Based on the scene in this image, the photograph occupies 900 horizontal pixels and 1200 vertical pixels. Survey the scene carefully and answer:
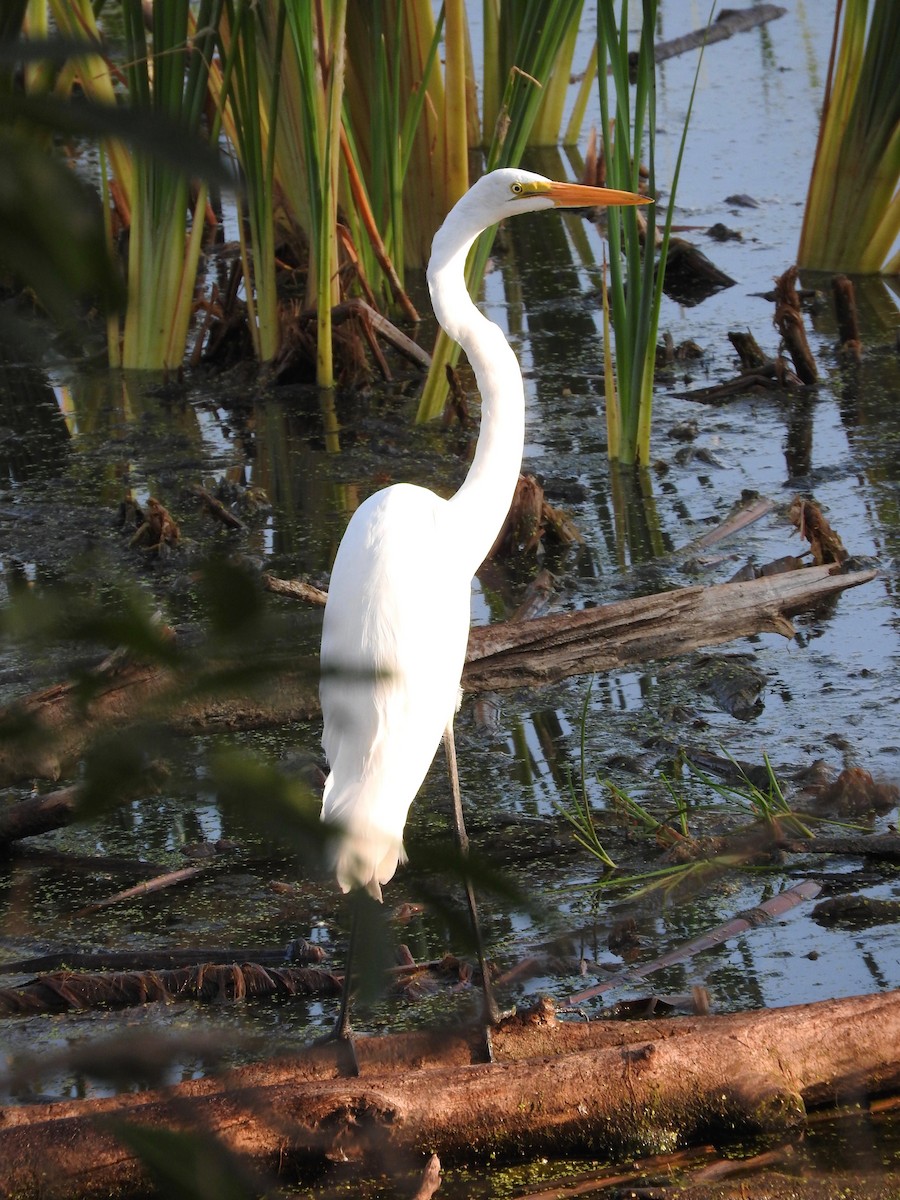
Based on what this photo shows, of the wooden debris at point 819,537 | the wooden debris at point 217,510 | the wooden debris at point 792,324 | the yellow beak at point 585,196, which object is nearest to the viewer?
the yellow beak at point 585,196

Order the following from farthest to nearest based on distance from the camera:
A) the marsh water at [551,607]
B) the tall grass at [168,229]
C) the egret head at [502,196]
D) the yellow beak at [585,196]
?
the tall grass at [168,229]
the yellow beak at [585,196]
the egret head at [502,196]
the marsh water at [551,607]

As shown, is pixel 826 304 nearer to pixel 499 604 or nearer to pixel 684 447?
pixel 684 447

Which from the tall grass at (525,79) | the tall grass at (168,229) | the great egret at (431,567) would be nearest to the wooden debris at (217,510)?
the tall grass at (168,229)

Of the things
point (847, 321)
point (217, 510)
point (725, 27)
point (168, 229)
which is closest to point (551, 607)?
point (217, 510)

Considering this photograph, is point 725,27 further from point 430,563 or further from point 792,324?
point 430,563

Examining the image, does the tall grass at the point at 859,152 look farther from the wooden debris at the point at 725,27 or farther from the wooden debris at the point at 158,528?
the wooden debris at the point at 725,27

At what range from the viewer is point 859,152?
617 cm

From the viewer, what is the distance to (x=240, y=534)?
494 centimetres

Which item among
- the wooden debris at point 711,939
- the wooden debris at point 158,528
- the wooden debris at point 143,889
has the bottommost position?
the wooden debris at point 143,889

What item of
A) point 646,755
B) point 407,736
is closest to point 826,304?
point 646,755

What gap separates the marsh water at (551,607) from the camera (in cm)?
248

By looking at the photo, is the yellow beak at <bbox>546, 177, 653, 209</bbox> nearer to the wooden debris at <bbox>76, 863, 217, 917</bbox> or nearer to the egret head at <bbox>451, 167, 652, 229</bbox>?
the egret head at <bbox>451, 167, 652, 229</bbox>

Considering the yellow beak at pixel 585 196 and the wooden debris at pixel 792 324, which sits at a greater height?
the yellow beak at pixel 585 196

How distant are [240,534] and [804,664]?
1.98 metres
